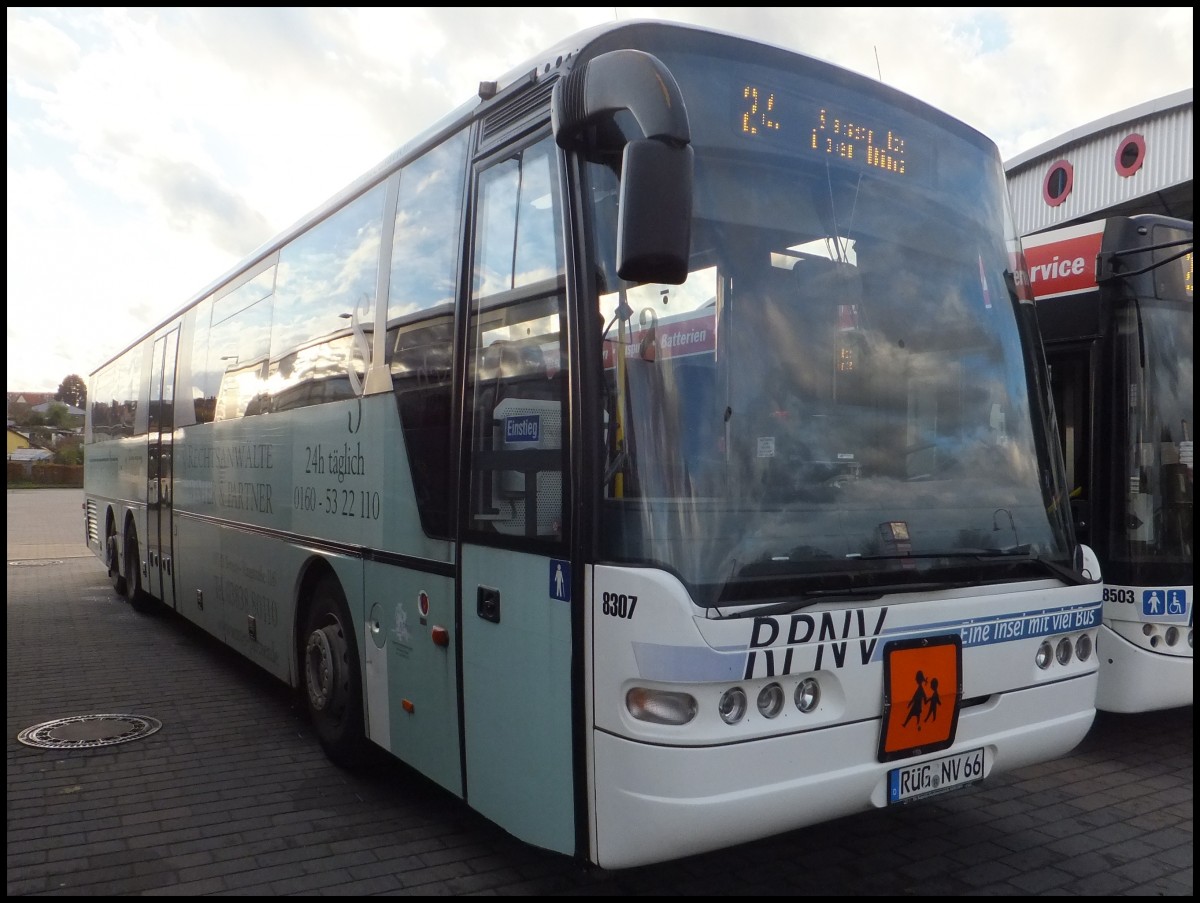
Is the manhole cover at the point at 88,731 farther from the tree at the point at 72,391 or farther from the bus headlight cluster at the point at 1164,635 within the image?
the tree at the point at 72,391

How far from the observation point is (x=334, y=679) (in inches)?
218

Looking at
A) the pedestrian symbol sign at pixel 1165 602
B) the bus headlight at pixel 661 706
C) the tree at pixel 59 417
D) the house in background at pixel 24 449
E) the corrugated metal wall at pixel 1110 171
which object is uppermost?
the tree at pixel 59 417

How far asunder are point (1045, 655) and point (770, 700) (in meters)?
1.47

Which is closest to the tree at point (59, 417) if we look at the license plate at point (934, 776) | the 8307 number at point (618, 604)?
the 8307 number at point (618, 604)

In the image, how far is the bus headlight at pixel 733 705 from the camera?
336 cm

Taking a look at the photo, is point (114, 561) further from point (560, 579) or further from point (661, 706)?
point (661, 706)

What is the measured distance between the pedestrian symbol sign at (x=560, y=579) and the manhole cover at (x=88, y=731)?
4176 millimetres

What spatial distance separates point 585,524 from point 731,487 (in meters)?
0.51

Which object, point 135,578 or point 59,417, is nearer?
point 135,578

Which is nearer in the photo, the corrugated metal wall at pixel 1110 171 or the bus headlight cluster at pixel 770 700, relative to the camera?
the bus headlight cluster at pixel 770 700

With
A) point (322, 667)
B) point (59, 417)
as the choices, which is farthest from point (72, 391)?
point (322, 667)

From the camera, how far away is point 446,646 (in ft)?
14.2

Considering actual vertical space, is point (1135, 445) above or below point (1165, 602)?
above

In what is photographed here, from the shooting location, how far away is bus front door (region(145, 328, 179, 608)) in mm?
9844
